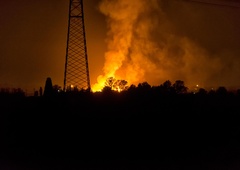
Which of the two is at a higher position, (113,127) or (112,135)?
(113,127)

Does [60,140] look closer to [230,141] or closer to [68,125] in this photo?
[68,125]

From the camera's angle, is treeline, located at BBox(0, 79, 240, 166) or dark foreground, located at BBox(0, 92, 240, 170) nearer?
dark foreground, located at BBox(0, 92, 240, 170)

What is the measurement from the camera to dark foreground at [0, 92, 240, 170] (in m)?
12.2

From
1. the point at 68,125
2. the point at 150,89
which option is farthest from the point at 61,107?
the point at 150,89

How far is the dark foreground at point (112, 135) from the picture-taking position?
40.2 ft

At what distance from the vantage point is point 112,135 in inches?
541

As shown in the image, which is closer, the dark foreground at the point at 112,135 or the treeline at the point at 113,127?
the dark foreground at the point at 112,135

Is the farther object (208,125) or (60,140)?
(208,125)

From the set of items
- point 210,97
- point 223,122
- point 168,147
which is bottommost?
point 168,147

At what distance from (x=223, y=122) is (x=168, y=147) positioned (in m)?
3.46

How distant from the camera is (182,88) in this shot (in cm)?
1888

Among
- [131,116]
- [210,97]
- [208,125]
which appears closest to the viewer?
[131,116]

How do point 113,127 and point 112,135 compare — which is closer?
point 112,135

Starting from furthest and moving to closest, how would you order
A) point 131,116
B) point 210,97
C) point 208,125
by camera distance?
point 210,97
point 208,125
point 131,116
